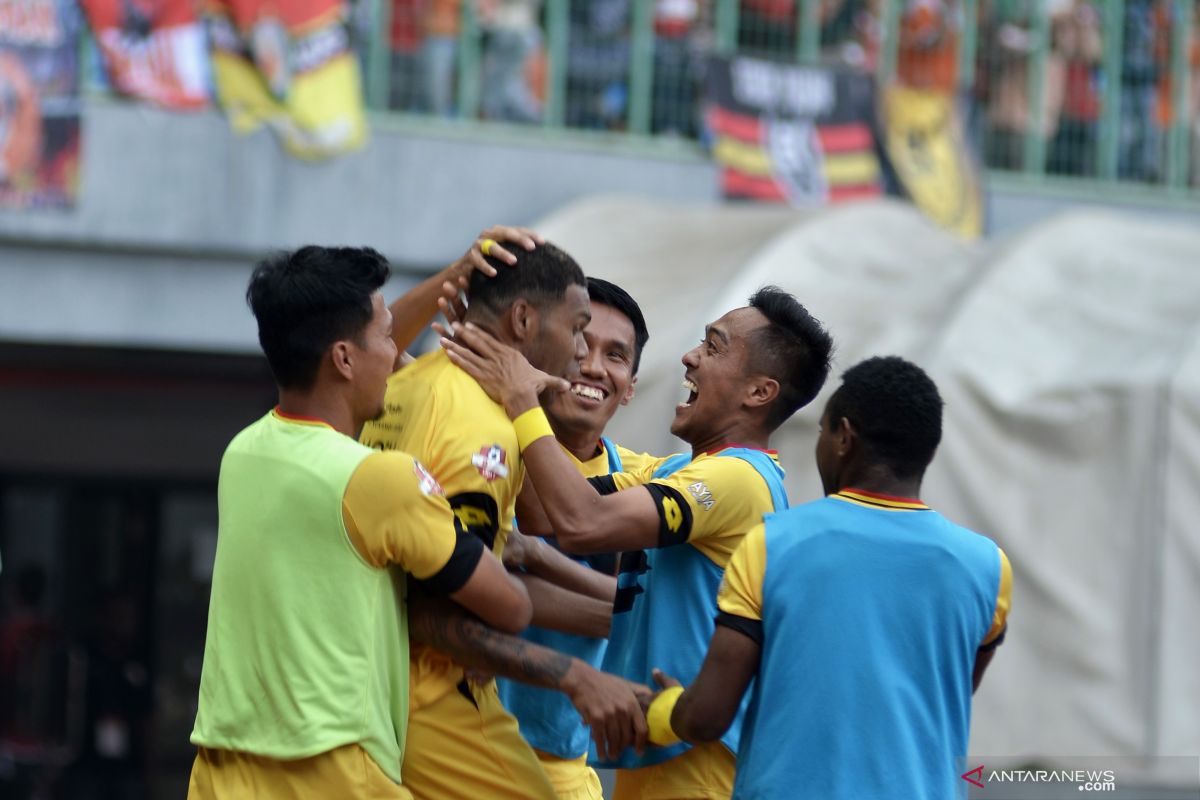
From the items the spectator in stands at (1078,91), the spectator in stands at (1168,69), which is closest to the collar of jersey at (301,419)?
the spectator in stands at (1078,91)

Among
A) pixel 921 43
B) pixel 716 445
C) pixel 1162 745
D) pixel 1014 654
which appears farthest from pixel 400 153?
pixel 716 445

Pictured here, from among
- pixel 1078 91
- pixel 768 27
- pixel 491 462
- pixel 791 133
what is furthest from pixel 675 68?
pixel 491 462

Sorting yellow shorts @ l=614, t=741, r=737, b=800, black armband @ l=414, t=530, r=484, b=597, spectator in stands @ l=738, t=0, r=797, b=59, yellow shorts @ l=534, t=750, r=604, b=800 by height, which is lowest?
yellow shorts @ l=534, t=750, r=604, b=800

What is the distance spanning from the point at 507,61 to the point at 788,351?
27.6 ft

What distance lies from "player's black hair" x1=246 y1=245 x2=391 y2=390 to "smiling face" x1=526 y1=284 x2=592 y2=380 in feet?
1.54

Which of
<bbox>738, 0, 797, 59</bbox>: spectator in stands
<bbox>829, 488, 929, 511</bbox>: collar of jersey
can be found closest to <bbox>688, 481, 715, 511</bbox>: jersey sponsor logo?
<bbox>829, 488, 929, 511</bbox>: collar of jersey

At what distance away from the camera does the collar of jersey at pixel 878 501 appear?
3.56 meters

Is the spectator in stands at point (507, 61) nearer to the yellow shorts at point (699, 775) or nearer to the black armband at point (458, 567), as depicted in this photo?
the yellow shorts at point (699, 775)

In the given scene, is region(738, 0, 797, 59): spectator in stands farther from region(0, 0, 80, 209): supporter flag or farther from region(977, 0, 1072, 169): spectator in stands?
region(0, 0, 80, 209): supporter flag

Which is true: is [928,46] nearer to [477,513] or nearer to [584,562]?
[584,562]

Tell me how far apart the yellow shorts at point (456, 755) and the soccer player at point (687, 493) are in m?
0.30

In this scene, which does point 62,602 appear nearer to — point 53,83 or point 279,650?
point 53,83

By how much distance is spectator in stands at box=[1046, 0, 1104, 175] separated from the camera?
13.9 m

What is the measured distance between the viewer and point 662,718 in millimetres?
3652
